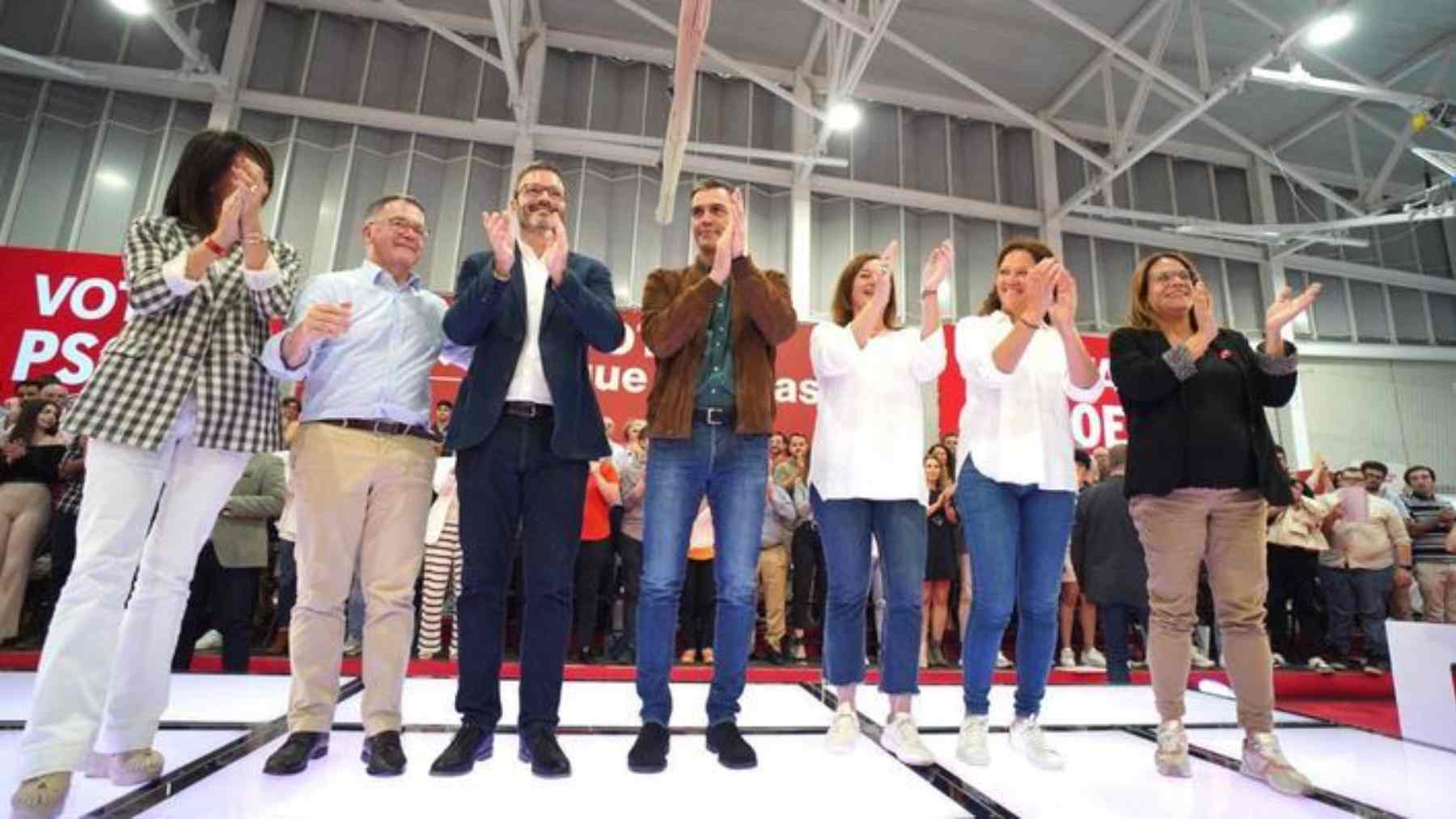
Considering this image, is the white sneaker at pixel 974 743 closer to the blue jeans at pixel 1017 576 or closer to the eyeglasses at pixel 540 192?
the blue jeans at pixel 1017 576

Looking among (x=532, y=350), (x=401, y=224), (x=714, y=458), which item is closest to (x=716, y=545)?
(x=714, y=458)

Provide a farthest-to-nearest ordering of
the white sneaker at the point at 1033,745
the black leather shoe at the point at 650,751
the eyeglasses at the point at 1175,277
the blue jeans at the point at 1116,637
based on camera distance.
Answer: the blue jeans at the point at 1116,637, the eyeglasses at the point at 1175,277, the white sneaker at the point at 1033,745, the black leather shoe at the point at 650,751

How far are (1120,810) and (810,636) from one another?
4678mm

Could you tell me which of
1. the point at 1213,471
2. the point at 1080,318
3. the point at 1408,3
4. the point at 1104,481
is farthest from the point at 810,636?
the point at 1408,3

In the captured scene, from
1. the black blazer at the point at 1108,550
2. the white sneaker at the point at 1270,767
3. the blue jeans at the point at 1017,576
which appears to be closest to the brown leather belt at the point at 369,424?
the blue jeans at the point at 1017,576

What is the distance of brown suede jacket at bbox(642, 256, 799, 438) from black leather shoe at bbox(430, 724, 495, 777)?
2.97 feet

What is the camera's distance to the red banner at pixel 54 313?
6887mm

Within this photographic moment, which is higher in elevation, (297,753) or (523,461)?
(523,461)

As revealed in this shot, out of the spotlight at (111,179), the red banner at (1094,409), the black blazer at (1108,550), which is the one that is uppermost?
the spotlight at (111,179)

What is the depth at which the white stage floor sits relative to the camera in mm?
1670

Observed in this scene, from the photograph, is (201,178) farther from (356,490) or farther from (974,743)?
(974,743)

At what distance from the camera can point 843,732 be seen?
2.21 metres

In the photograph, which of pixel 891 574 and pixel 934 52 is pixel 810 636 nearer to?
pixel 891 574

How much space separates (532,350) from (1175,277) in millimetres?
2059
